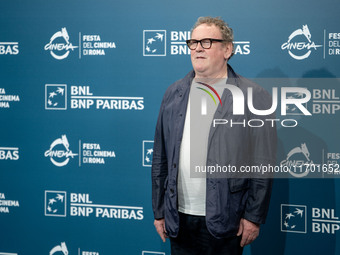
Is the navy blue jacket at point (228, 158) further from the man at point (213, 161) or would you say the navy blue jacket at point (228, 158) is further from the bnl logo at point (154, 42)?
the bnl logo at point (154, 42)

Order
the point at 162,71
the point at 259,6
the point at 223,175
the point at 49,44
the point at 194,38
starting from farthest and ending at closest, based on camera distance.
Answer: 1. the point at 49,44
2. the point at 162,71
3. the point at 259,6
4. the point at 194,38
5. the point at 223,175

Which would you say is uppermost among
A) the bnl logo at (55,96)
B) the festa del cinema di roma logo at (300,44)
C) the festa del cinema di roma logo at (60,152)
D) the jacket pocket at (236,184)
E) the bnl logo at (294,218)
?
the festa del cinema di roma logo at (300,44)

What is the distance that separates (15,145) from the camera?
11.5 feet

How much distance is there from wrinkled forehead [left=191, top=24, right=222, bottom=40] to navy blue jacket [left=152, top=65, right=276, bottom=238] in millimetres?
200

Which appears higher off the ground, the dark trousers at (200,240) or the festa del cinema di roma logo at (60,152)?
the festa del cinema di roma logo at (60,152)

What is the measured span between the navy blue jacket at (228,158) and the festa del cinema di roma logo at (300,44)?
0.67m

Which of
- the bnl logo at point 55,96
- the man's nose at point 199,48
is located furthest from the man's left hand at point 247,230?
the bnl logo at point 55,96

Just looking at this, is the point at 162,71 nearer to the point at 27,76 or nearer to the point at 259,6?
the point at 259,6

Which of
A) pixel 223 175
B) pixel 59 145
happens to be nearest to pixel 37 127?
pixel 59 145

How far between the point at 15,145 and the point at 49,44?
79 centimetres

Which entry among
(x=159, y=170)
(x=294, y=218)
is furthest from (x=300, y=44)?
(x=159, y=170)

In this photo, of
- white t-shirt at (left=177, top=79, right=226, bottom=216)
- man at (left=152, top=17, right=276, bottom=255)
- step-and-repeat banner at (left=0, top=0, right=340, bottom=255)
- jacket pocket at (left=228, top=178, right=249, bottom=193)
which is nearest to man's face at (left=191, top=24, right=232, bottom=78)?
Result: man at (left=152, top=17, right=276, bottom=255)

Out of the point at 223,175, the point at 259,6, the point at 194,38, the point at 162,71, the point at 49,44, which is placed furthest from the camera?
the point at 49,44

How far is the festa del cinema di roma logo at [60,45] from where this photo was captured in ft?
11.1
